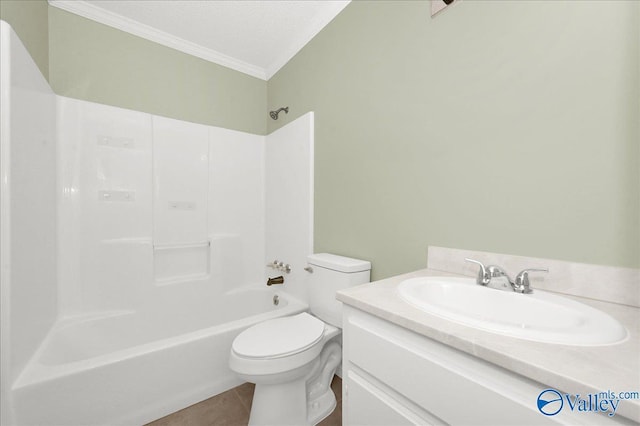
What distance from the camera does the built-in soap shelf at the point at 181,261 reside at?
6.58ft

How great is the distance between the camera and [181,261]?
6.91 ft

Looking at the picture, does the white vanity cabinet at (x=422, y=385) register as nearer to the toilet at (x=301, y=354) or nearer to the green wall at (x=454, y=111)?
the toilet at (x=301, y=354)

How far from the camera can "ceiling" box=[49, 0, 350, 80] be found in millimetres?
1699

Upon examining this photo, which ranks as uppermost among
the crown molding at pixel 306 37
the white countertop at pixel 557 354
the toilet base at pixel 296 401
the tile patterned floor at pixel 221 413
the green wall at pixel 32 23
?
the crown molding at pixel 306 37

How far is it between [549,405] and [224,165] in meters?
2.40

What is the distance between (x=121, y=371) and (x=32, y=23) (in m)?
1.95

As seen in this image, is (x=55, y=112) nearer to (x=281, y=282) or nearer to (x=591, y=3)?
(x=281, y=282)

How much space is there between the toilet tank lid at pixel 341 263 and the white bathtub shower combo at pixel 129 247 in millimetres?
387

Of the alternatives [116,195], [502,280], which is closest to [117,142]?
[116,195]

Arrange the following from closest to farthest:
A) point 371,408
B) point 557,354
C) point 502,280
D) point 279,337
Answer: point 557,354, point 371,408, point 502,280, point 279,337

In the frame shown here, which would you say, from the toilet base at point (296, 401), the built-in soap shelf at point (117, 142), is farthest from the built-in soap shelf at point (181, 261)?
the toilet base at point (296, 401)

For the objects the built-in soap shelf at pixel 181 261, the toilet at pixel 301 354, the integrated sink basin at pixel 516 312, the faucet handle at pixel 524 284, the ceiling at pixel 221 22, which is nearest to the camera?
the integrated sink basin at pixel 516 312

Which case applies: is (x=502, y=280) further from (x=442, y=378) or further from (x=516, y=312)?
(x=442, y=378)

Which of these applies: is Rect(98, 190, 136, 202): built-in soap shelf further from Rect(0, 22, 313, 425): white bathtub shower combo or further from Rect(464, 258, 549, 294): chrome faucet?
Rect(464, 258, 549, 294): chrome faucet
